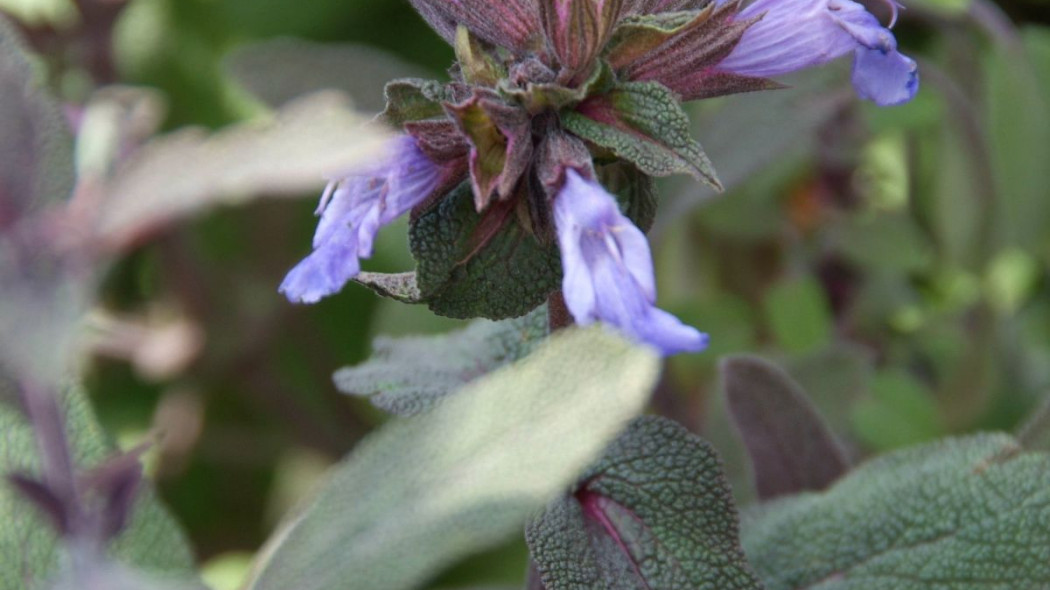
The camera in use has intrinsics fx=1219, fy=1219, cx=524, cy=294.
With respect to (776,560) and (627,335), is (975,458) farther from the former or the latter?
(627,335)

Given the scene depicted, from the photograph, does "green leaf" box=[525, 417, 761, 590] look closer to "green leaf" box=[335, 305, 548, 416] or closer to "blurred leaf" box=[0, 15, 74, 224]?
"green leaf" box=[335, 305, 548, 416]

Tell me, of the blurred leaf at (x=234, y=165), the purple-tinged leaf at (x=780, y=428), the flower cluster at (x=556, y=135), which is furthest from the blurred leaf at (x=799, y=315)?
the blurred leaf at (x=234, y=165)

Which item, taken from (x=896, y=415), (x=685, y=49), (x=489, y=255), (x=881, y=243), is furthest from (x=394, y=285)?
(x=881, y=243)

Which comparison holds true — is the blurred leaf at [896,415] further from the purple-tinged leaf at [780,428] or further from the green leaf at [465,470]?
the green leaf at [465,470]

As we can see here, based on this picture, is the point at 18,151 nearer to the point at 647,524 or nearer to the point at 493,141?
the point at 493,141

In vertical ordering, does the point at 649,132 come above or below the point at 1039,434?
above

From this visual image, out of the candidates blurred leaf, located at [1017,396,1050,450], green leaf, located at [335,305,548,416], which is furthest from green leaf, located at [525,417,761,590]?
blurred leaf, located at [1017,396,1050,450]
